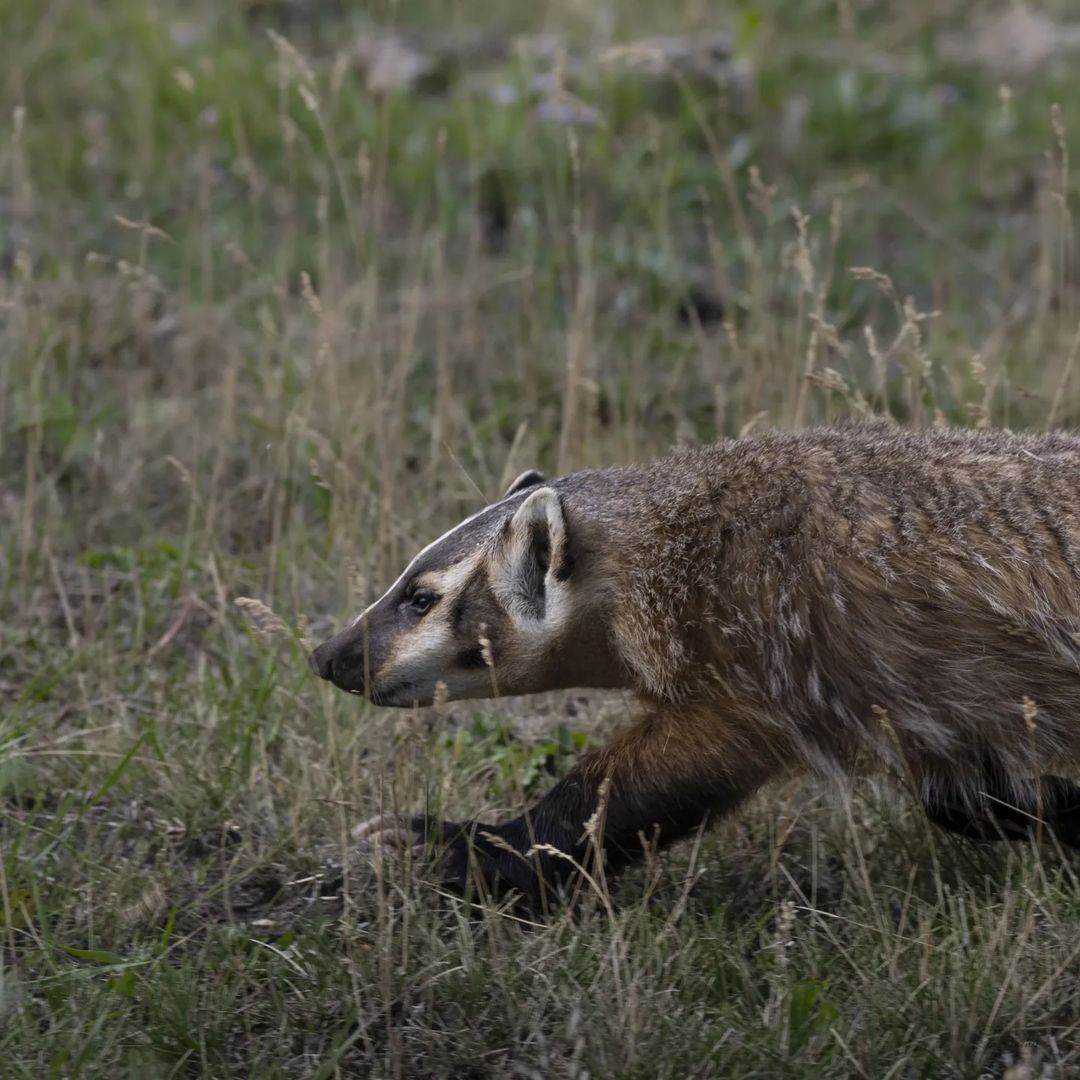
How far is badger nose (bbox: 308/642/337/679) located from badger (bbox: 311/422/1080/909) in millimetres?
105

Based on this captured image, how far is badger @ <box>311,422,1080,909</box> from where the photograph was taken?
11.3ft

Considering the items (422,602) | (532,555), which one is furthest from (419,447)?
(532,555)

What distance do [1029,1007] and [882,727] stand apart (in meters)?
0.62

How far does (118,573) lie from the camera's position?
5.24 meters

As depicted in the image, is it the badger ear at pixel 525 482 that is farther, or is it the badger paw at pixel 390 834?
the badger ear at pixel 525 482

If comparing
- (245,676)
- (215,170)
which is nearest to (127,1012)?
(245,676)

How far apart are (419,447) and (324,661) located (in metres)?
2.08

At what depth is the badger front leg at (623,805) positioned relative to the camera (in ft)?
11.5

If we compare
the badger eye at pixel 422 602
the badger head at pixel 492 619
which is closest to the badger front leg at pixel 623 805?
the badger head at pixel 492 619

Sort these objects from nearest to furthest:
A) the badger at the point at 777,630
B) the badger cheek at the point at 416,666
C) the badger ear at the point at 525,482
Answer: the badger at the point at 777,630, the badger cheek at the point at 416,666, the badger ear at the point at 525,482

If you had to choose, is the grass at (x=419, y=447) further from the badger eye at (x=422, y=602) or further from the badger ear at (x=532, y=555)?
the badger ear at (x=532, y=555)

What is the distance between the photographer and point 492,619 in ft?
12.4

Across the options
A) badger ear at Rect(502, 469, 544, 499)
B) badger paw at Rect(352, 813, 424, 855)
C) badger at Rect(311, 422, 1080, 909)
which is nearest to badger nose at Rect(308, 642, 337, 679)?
badger at Rect(311, 422, 1080, 909)

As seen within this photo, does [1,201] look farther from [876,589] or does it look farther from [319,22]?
[876,589]
